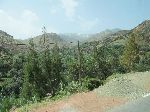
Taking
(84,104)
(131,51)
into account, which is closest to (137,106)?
(84,104)

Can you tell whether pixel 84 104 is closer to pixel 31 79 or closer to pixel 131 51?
pixel 31 79

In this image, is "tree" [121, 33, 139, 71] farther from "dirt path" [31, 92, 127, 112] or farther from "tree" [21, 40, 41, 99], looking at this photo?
"dirt path" [31, 92, 127, 112]

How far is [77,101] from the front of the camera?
36.6 metres

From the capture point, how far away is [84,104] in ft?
115

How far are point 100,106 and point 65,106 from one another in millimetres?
3971

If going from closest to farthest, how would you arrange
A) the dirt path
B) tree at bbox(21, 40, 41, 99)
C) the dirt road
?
the dirt road < the dirt path < tree at bbox(21, 40, 41, 99)

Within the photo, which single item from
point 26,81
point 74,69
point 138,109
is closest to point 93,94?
point 138,109

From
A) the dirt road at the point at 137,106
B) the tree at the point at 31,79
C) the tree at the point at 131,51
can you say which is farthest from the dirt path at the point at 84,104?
the tree at the point at 131,51

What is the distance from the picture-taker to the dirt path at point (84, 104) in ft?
109

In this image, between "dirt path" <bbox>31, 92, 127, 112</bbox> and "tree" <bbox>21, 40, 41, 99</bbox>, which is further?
"tree" <bbox>21, 40, 41, 99</bbox>

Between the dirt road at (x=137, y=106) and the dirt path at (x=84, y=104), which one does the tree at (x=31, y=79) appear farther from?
the dirt road at (x=137, y=106)

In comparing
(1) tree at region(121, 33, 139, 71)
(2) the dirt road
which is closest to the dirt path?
(2) the dirt road

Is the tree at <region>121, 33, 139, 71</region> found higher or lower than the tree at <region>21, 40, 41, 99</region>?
higher

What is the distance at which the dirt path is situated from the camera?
109ft
